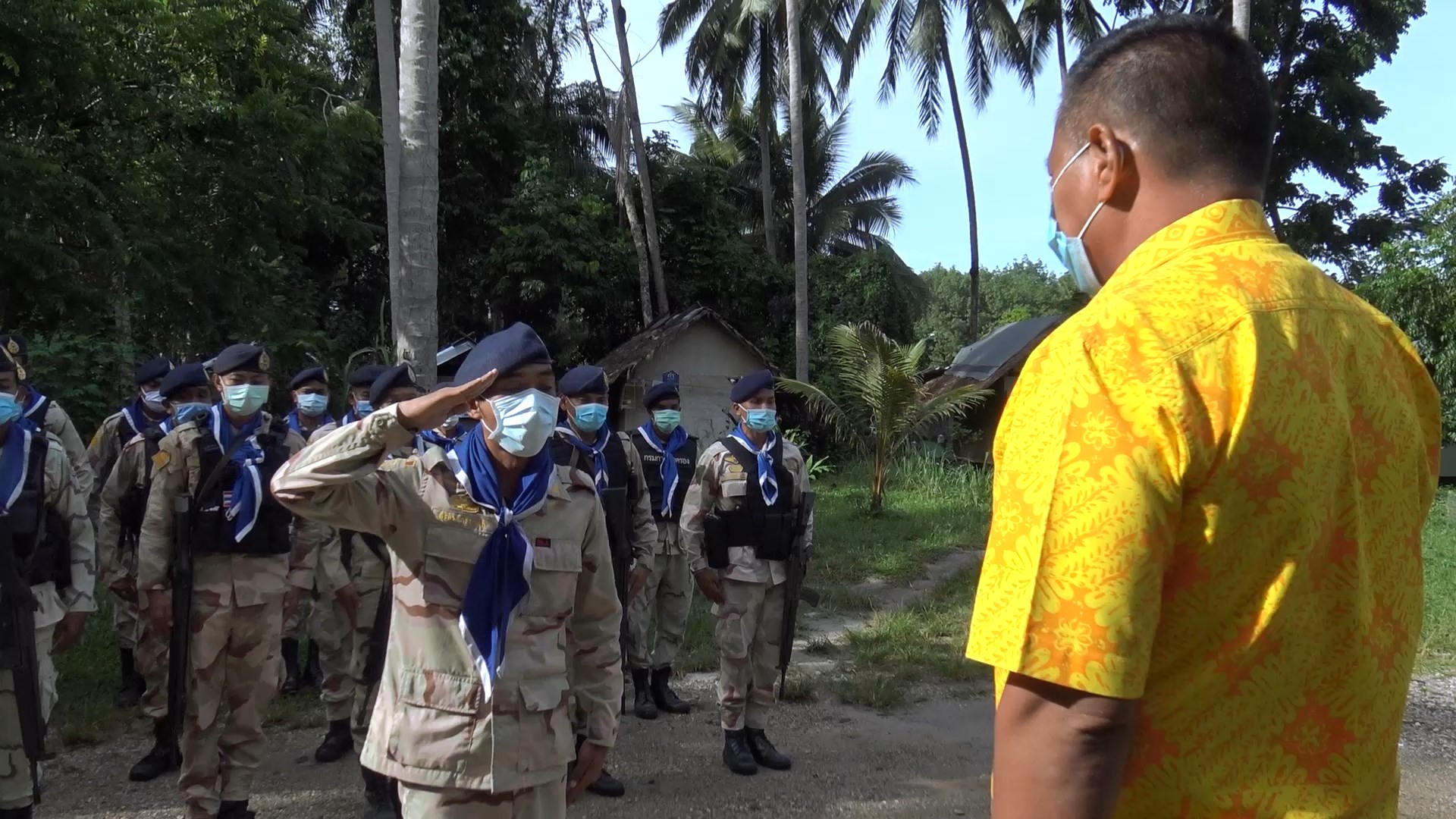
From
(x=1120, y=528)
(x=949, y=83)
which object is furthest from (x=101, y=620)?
(x=949, y=83)

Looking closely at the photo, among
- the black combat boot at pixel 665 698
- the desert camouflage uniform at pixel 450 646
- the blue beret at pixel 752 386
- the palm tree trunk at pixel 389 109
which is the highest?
the palm tree trunk at pixel 389 109

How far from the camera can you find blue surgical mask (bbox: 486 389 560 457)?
3.05 meters

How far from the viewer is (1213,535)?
1153 mm

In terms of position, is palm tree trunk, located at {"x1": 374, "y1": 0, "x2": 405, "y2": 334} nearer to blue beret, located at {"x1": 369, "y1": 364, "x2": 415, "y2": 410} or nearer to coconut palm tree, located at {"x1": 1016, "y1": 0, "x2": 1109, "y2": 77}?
blue beret, located at {"x1": 369, "y1": 364, "x2": 415, "y2": 410}

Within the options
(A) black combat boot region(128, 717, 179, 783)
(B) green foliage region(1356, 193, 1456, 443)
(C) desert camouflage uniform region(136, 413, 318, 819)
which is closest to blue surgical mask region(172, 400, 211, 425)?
(C) desert camouflage uniform region(136, 413, 318, 819)

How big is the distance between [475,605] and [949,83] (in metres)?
24.7

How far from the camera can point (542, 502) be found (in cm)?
305

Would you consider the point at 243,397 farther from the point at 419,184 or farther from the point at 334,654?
the point at 419,184

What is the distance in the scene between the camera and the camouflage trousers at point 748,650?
5.65 m

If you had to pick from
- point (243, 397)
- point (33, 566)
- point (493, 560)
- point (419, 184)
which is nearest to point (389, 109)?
point (419, 184)

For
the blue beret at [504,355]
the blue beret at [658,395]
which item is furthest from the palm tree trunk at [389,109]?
the blue beret at [504,355]

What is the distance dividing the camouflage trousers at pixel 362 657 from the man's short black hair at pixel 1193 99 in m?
3.77

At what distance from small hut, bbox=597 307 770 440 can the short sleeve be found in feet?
55.9

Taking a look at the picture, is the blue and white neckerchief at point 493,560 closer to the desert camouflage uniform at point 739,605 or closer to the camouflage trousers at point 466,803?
the camouflage trousers at point 466,803
